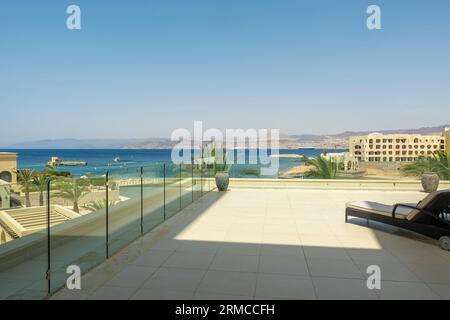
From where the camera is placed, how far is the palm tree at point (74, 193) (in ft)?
12.2

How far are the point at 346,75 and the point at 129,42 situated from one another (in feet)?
44.9

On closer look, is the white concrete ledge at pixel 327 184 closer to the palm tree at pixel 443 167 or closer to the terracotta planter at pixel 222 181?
the palm tree at pixel 443 167

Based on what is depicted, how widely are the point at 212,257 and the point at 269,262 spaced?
0.80m

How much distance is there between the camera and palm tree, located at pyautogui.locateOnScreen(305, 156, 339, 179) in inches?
Answer: 524

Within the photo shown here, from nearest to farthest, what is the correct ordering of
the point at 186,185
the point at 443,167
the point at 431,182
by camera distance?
1. the point at 186,185
2. the point at 431,182
3. the point at 443,167

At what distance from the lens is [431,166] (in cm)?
1230

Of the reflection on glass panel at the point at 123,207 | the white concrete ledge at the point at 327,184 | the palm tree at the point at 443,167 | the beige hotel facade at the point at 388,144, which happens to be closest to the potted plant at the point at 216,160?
the white concrete ledge at the point at 327,184

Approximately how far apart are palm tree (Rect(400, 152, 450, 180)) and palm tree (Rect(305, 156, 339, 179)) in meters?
2.86

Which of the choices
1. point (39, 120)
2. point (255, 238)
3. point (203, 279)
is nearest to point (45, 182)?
point (203, 279)

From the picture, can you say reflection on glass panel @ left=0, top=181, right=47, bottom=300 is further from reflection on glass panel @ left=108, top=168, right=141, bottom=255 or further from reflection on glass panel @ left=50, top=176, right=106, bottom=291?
reflection on glass panel @ left=108, top=168, right=141, bottom=255

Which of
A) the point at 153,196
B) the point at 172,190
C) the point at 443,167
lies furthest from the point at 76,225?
the point at 443,167

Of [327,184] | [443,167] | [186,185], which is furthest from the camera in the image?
[327,184]

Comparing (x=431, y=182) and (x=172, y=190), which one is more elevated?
(x=172, y=190)

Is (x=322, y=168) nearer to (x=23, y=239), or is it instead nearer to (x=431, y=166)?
(x=431, y=166)
